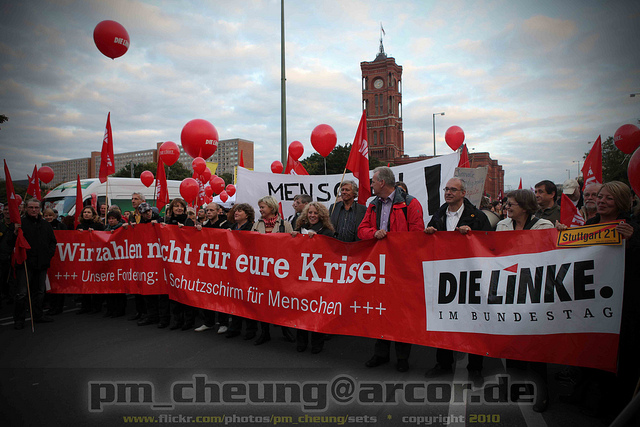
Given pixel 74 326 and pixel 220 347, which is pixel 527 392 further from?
pixel 74 326

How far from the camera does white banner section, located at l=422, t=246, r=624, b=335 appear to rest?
293 cm

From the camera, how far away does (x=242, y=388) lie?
3.52 metres

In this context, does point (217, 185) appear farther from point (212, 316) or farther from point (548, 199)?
point (548, 199)

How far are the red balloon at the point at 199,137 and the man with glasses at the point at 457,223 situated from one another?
20.2 ft

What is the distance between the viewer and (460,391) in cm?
342

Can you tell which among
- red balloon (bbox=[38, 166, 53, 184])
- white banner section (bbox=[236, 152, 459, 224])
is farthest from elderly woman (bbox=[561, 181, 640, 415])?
red balloon (bbox=[38, 166, 53, 184])

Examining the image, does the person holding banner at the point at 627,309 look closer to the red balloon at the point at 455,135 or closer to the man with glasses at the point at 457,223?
the man with glasses at the point at 457,223

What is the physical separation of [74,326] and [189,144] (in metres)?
4.33

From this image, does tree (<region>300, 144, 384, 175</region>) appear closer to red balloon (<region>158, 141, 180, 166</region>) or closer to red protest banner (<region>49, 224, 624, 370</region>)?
red balloon (<region>158, 141, 180, 166</region>)

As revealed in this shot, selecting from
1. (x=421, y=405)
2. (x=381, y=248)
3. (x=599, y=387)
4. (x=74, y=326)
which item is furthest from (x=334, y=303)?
(x=74, y=326)

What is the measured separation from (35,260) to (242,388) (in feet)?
14.9

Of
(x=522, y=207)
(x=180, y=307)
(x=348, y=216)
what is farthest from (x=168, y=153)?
(x=522, y=207)

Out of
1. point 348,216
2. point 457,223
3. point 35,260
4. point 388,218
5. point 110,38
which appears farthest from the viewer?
point 110,38
